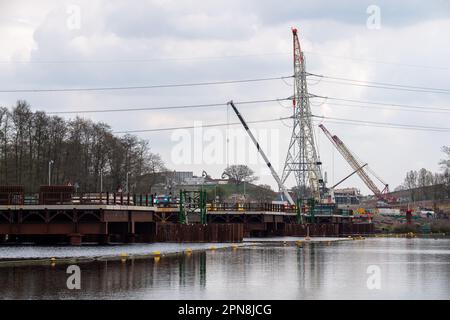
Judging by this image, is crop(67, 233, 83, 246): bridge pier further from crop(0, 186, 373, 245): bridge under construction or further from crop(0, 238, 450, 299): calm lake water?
crop(0, 238, 450, 299): calm lake water

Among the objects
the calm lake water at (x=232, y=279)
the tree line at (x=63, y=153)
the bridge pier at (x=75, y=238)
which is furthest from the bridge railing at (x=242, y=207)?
the calm lake water at (x=232, y=279)

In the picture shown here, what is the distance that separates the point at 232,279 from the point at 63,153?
356 feet

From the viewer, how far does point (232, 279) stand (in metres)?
42.9

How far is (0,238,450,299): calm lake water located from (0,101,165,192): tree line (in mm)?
81301

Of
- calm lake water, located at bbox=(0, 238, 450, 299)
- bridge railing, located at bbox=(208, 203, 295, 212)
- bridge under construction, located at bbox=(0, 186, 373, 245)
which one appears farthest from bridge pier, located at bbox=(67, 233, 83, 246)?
bridge railing, located at bbox=(208, 203, 295, 212)

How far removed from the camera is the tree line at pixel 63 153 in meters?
135

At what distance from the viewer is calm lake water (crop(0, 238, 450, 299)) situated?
3575 centimetres

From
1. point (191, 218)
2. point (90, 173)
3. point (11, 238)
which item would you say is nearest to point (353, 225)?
point (90, 173)

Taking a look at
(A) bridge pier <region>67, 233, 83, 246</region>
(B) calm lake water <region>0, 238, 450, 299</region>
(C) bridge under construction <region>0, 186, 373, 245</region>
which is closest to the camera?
(B) calm lake water <region>0, 238, 450, 299</region>

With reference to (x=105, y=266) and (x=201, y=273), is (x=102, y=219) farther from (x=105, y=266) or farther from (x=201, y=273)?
(x=201, y=273)

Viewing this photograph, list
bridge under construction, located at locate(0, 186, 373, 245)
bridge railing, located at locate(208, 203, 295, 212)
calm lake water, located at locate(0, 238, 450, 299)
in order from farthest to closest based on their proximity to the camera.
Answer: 1. bridge railing, located at locate(208, 203, 295, 212)
2. bridge under construction, located at locate(0, 186, 373, 245)
3. calm lake water, located at locate(0, 238, 450, 299)

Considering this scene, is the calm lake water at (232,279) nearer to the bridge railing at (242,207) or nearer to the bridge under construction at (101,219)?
the bridge under construction at (101,219)

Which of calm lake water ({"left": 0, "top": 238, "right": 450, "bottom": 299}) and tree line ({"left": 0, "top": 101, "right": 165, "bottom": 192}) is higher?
tree line ({"left": 0, "top": 101, "right": 165, "bottom": 192})

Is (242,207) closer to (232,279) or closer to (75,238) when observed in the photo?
(75,238)
